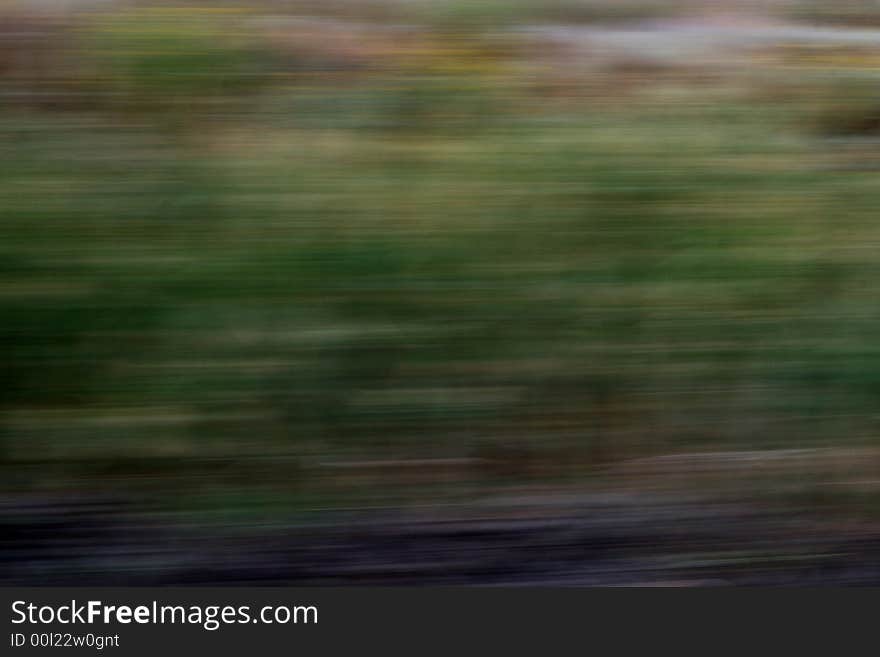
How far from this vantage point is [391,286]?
402 cm

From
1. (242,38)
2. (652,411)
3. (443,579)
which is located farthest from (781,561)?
(242,38)

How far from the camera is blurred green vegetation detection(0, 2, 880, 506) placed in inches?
150

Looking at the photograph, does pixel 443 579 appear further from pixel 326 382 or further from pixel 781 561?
pixel 781 561

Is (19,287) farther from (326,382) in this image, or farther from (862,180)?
(862,180)

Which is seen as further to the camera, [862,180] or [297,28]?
[297,28]

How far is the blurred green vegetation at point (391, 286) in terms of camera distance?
12.5ft

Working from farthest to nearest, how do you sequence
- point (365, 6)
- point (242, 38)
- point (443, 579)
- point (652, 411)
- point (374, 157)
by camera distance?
point (365, 6), point (242, 38), point (374, 157), point (652, 411), point (443, 579)

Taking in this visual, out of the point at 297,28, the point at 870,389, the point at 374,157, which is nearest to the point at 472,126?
the point at 374,157

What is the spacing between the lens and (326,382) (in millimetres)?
3871

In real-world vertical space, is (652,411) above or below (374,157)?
below

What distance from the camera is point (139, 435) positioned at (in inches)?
148

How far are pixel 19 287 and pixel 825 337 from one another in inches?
109

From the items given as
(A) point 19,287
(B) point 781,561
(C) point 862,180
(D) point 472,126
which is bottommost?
(B) point 781,561

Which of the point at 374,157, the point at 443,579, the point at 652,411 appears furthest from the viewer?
the point at 374,157
